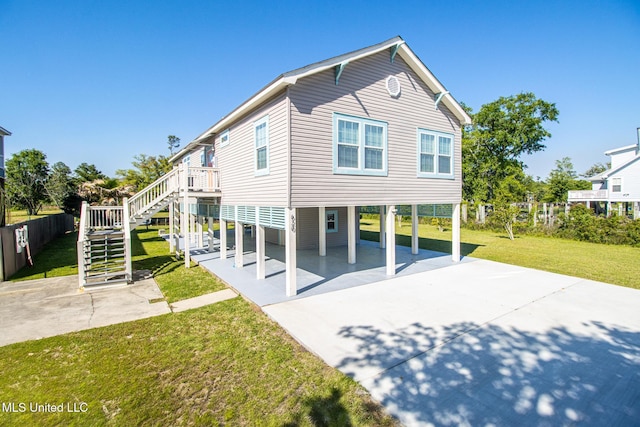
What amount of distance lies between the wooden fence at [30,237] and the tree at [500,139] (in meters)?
33.8

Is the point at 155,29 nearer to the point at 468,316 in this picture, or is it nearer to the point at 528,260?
the point at 468,316

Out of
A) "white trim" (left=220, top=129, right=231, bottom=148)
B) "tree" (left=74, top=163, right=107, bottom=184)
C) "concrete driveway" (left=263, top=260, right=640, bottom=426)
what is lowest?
"concrete driveway" (left=263, top=260, right=640, bottom=426)

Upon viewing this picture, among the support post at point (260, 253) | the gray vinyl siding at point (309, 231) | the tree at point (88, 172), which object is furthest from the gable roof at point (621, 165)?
the tree at point (88, 172)

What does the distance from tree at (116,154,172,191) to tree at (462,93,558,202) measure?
37.4 meters

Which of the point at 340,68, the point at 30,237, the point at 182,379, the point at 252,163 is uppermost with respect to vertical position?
the point at 340,68

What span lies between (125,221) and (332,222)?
892cm

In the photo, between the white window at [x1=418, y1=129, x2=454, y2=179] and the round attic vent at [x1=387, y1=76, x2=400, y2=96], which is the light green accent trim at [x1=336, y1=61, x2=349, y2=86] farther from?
the white window at [x1=418, y1=129, x2=454, y2=179]

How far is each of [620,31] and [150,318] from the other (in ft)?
76.3

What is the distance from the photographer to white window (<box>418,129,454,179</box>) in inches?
393

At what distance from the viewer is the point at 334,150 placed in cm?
776

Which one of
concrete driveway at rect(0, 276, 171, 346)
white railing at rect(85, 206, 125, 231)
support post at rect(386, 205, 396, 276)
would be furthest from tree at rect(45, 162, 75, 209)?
support post at rect(386, 205, 396, 276)

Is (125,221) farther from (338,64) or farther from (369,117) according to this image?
(369,117)

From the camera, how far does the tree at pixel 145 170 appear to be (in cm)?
3984

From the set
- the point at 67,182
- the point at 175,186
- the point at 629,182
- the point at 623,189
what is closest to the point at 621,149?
the point at 629,182
